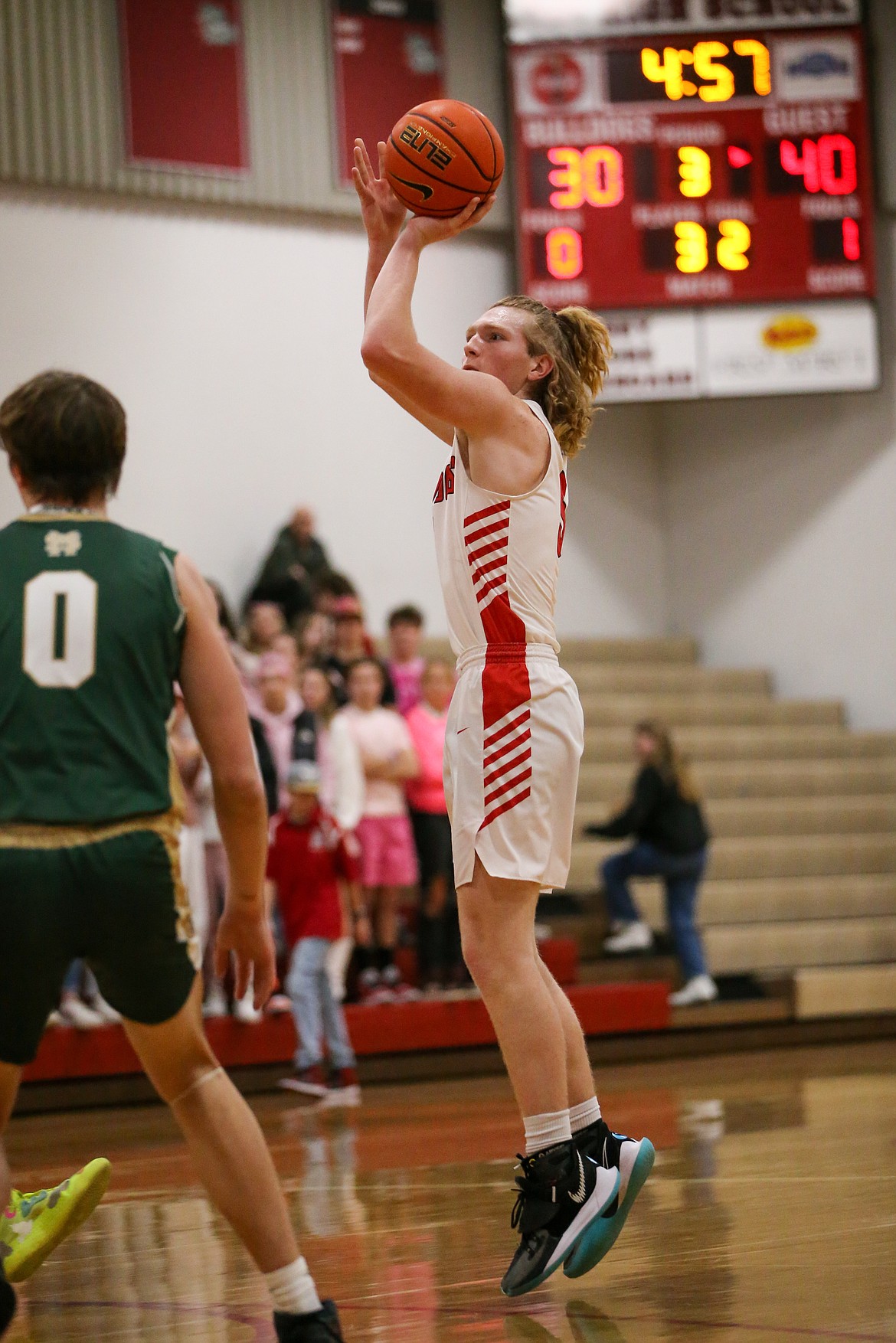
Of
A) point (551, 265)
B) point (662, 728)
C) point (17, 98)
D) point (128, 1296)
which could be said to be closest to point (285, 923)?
point (662, 728)

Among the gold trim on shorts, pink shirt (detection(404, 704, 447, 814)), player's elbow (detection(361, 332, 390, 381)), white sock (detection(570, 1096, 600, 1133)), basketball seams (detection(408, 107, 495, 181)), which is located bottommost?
white sock (detection(570, 1096, 600, 1133))

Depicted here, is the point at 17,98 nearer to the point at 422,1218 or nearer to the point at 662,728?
the point at 662,728

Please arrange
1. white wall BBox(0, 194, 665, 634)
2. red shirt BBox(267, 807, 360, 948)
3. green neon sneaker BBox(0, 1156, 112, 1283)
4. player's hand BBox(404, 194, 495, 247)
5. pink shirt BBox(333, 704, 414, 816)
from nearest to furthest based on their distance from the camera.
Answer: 1. green neon sneaker BBox(0, 1156, 112, 1283)
2. player's hand BBox(404, 194, 495, 247)
3. red shirt BBox(267, 807, 360, 948)
4. pink shirt BBox(333, 704, 414, 816)
5. white wall BBox(0, 194, 665, 634)

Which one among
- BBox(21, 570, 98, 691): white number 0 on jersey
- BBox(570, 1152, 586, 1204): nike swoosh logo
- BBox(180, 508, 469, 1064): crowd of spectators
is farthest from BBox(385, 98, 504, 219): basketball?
BBox(180, 508, 469, 1064): crowd of spectators

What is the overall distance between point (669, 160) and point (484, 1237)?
1029 centimetres

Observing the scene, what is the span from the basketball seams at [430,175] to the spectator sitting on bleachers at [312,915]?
15.2ft

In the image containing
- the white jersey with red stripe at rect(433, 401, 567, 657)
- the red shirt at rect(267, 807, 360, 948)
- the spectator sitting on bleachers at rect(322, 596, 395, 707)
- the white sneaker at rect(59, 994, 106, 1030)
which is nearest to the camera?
the white jersey with red stripe at rect(433, 401, 567, 657)

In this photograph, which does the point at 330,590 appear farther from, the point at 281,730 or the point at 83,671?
the point at 83,671

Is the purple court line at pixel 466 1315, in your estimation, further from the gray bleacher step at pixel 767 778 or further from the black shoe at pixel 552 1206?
the gray bleacher step at pixel 767 778

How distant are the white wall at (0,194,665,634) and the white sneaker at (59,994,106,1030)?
4.75 m

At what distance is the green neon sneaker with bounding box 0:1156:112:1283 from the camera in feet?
11.3

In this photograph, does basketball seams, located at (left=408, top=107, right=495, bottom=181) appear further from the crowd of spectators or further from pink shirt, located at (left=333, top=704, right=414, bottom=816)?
pink shirt, located at (left=333, top=704, right=414, bottom=816)

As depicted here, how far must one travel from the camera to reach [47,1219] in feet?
11.4

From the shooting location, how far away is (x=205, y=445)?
44.2 feet
